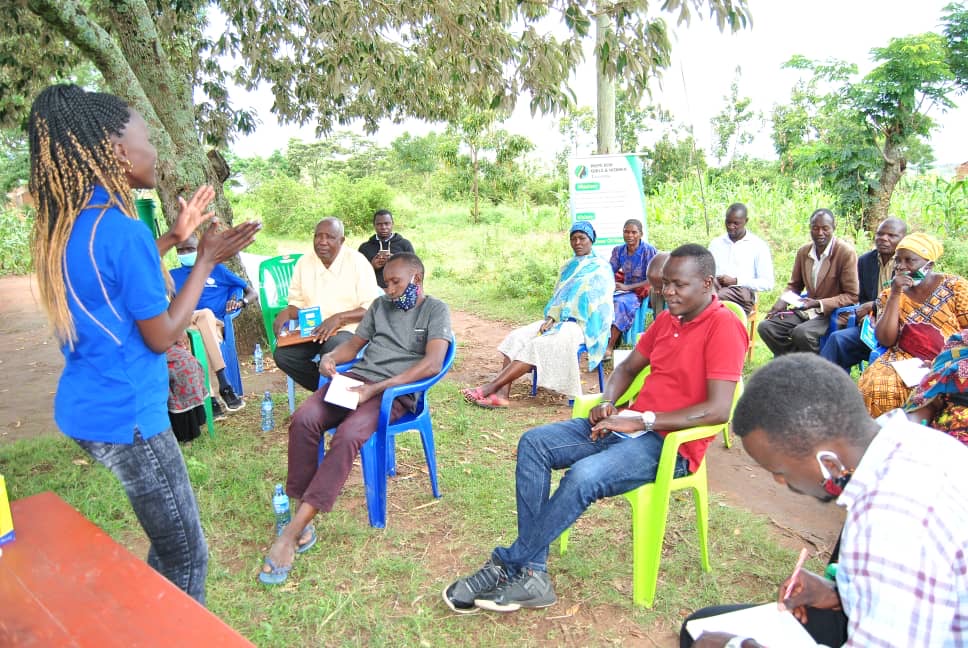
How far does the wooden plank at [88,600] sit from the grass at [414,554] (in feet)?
3.44

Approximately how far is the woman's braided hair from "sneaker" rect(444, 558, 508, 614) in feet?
5.76

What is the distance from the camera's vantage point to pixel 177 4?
20.8 ft

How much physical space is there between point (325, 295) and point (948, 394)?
3.78 m

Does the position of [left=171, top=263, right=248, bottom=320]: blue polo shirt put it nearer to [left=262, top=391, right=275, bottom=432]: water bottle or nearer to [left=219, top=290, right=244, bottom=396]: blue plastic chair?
[left=219, top=290, right=244, bottom=396]: blue plastic chair

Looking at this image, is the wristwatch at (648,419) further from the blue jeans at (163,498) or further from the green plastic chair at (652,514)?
the blue jeans at (163,498)

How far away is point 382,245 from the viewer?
21.2ft

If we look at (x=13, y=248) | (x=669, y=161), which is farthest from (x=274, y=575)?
(x=669, y=161)

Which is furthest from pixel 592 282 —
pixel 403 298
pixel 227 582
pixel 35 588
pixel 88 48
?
pixel 88 48

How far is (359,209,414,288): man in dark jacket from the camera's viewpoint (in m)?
6.31

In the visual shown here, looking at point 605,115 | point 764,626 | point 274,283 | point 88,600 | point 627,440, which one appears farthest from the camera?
point 605,115

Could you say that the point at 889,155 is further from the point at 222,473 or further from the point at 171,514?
the point at 171,514

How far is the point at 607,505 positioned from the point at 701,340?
1.24 meters

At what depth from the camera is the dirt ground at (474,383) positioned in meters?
3.38

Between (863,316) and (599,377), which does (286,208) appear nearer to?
(599,377)
